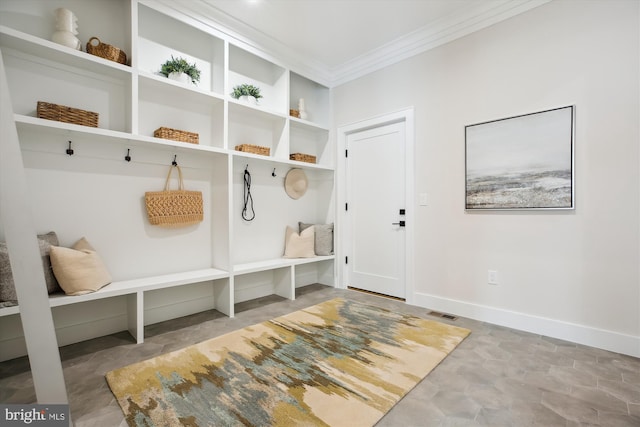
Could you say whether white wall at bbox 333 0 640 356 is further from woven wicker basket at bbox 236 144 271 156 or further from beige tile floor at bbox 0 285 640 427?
woven wicker basket at bbox 236 144 271 156

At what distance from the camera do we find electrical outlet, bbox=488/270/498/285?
2.73 metres

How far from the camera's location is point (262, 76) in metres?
3.65

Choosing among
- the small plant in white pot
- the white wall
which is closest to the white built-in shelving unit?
the small plant in white pot

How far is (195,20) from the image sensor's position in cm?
275

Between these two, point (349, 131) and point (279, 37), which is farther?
point (349, 131)

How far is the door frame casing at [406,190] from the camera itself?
3.28m

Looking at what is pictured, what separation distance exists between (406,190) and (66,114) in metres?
3.03

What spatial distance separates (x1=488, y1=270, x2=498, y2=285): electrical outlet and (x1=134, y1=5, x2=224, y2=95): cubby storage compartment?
3.19 meters

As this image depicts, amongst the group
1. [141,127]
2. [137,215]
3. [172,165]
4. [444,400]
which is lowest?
[444,400]

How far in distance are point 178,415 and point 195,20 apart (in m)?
3.06

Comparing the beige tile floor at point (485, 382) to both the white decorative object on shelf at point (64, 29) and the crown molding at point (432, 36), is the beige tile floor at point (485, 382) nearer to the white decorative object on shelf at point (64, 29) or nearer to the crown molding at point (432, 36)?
the white decorative object on shelf at point (64, 29)

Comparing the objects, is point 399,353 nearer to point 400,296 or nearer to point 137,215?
point 400,296

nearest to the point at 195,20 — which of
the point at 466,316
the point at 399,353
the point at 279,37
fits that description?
the point at 279,37

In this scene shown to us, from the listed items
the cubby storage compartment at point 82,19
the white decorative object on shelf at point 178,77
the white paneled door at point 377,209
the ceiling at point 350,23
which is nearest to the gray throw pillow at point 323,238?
the white paneled door at point 377,209
